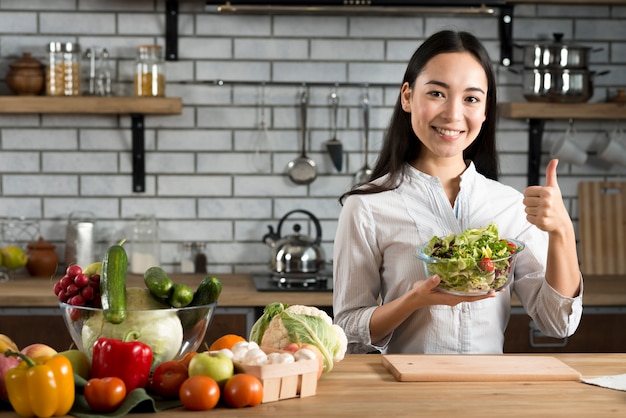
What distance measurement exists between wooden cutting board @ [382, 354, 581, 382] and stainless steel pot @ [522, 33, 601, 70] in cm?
218

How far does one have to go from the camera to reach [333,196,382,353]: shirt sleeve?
7.91ft

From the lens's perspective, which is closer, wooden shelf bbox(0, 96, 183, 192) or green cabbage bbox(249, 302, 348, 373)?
green cabbage bbox(249, 302, 348, 373)

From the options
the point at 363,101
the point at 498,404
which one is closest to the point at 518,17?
the point at 363,101

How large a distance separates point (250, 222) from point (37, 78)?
1090 millimetres

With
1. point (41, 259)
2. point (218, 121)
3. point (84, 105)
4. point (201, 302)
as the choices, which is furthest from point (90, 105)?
point (201, 302)

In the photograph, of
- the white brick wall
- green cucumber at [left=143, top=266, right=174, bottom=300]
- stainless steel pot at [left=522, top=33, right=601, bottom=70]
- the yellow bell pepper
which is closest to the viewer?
the yellow bell pepper

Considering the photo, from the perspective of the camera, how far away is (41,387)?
1.60 m

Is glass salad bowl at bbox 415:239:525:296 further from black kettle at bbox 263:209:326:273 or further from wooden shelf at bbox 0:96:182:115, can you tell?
wooden shelf at bbox 0:96:182:115

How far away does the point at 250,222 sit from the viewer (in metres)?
4.18

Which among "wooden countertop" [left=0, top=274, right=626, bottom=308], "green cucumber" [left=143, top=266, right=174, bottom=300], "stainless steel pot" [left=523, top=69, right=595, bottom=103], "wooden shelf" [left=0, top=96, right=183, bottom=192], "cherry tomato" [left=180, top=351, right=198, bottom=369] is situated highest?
"stainless steel pot" [left=523, top=69, right=595, bottom=103]

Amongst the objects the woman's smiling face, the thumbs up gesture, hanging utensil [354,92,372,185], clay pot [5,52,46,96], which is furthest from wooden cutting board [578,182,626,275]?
clay pot [5,52,46,96]

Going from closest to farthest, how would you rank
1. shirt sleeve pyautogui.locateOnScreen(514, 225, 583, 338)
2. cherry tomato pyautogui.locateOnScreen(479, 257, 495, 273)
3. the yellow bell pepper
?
the yellow bell pepper < cherry tomato pyautogui.locateOnScreen(479, 257, 495, 273) < shirt sleeve pyautogui.locateOnScreen(514, 225, 583, 338)

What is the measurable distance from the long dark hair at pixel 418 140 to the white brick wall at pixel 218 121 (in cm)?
161

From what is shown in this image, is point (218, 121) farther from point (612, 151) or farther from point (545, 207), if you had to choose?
point (545, 207)
